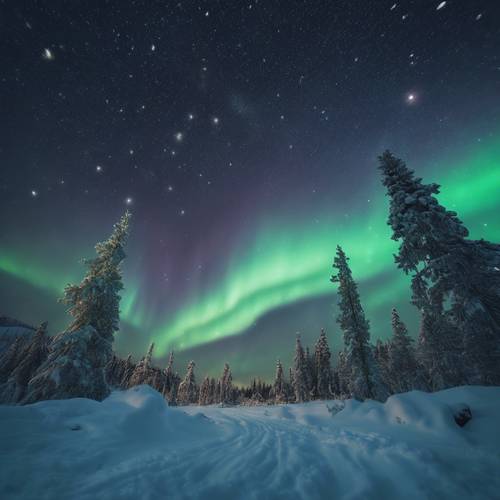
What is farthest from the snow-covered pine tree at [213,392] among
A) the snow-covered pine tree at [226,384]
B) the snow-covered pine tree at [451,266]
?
the snow-covered pine tree at [451,266]

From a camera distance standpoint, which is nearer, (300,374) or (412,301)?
(412,301)

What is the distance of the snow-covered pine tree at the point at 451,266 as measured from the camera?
969 centimetres

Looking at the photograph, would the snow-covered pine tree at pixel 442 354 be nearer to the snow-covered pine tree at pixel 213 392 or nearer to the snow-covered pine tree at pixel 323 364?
the snow-covered pine tree at pixel 323 364

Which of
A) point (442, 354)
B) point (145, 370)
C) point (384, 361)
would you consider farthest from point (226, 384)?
point (442, 354)

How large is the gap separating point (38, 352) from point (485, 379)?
3960 centimetres

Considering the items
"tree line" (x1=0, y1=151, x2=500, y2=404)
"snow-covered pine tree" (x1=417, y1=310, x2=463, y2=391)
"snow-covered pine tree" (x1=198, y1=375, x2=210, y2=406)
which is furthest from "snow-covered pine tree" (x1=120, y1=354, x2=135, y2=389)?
"snow-covered pine tree" (x1=417, y1=310, x2=463, y2=391)

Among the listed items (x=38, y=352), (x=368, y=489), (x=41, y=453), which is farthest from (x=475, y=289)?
(x=38, y=352)

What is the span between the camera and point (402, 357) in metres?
33.8

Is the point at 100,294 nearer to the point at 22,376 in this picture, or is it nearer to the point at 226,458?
the point at 226,458

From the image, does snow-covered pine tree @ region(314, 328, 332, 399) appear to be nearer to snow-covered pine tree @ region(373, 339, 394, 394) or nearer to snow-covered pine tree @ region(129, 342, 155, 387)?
snow-covered pine tree @ region(373, 339, 394, 394)

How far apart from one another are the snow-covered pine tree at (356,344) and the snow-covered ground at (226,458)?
14.9 m

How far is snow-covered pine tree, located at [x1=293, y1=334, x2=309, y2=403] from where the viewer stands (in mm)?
45756

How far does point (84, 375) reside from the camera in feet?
42.6

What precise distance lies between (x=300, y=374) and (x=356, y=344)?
3019 cm
